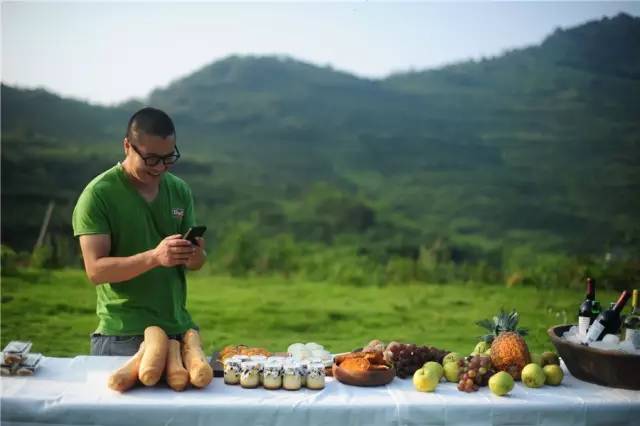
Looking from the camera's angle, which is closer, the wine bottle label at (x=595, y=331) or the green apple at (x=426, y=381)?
the green apple at (x=426, y=381)

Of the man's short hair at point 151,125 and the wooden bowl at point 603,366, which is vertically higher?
the man's short hair at point 151,125

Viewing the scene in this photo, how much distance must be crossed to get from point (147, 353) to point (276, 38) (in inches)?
298

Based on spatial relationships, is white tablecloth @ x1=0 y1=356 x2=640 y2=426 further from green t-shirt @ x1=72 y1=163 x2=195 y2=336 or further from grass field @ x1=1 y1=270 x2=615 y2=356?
grass field @ x1=1 y1=270 x2=615 y2=356

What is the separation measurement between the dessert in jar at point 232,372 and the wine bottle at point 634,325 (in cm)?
148

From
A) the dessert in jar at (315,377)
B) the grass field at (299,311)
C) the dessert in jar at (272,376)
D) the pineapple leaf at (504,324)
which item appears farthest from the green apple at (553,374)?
the grass field at (299,311)

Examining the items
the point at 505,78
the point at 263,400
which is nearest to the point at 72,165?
the point at 505,78

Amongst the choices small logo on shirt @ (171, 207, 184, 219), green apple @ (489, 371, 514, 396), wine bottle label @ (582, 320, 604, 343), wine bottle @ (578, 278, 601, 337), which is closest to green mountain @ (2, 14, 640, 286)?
small logo on shirt @ (171, 207, 184, 219)

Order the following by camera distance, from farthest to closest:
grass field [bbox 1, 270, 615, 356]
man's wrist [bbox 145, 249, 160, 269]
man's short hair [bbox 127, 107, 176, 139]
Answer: grass field [bbox 1, 270, 615, 356] < man's short hair [bbox 127, 107, 176, 139] < man's wrist [bbox 145, 249, 160, 269]

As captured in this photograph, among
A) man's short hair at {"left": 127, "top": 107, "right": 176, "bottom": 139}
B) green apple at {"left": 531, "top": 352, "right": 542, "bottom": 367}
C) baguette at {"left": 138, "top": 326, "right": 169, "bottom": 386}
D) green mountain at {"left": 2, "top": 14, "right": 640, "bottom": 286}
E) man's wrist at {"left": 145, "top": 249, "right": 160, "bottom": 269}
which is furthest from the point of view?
green mountain at {"left": 2, "top": 14, "right": 640, "bottom": 286}

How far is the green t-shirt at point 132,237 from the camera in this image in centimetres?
312

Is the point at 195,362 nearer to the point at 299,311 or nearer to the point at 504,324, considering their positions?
the point at 504,324

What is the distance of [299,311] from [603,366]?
6284 mm

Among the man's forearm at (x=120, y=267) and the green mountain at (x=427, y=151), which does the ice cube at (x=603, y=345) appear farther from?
the green mountain at (x=427, y=151)

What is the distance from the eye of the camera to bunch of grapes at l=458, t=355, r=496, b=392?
2.82m
